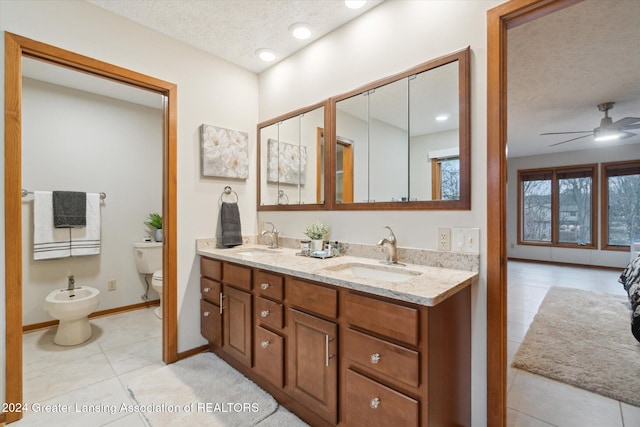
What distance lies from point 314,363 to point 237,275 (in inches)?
31.9

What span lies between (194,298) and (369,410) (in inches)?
68.3

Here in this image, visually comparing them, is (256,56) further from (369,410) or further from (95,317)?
(95,317)

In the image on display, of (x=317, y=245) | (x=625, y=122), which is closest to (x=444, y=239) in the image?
(x=317, y=245)

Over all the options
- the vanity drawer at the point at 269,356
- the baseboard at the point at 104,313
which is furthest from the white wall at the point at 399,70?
the baseboard at the point at 104,313

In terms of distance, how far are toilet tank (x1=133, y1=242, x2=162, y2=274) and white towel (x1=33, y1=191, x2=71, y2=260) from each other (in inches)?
24.8

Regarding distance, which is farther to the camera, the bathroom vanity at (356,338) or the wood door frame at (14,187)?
the wood door frame at (14,187)

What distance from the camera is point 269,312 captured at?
5.70 feet

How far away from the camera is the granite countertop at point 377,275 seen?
3.76 feet

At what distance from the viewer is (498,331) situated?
1.40 m

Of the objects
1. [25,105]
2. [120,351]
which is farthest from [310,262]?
[25,105]

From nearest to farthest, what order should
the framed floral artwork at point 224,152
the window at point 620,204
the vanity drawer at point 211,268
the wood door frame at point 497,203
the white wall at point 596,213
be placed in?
the wood door frame at point 497,203, the vanity drawer at point 211,268, the framed floral artwork at point 224,152, the window at point 620,204, the white wall at point 596,213

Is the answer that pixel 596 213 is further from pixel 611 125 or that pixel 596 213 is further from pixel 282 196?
pixel 282 196

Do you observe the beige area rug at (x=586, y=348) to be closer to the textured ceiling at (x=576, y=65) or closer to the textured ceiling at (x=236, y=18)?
the textured ceiling at (x=576, y=65)

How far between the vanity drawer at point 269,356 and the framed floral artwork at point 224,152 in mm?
1392
